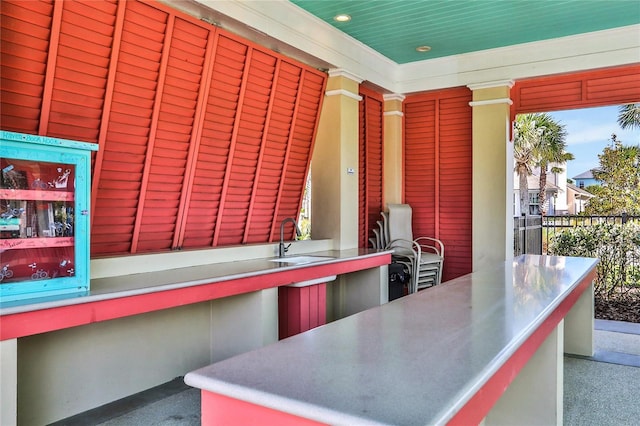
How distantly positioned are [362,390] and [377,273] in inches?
152

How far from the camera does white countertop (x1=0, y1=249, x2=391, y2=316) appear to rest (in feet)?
7.42

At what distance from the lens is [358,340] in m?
Result: 1.66

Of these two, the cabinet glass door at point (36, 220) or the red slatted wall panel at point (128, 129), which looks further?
the red slatted wall panel at point (128, 129)

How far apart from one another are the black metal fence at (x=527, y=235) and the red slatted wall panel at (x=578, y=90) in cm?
177

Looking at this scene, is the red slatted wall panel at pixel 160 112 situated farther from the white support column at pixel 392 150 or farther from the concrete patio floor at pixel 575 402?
the white support column at pixel 392 150

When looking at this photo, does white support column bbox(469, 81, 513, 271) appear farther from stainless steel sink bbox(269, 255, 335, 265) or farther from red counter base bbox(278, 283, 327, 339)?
red counter base bbox(278, 283, 327, 339)

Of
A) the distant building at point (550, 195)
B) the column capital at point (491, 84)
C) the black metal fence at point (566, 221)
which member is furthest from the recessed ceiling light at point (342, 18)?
the distant building at point (550, 195)

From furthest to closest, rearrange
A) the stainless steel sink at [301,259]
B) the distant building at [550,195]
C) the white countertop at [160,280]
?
the distant building at [550,195], the stainless steel sink at [301,259], the white countertop at [160,280]

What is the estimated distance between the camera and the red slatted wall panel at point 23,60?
97.5 inches

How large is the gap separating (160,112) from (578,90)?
185 inches

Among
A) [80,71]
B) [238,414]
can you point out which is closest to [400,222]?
[80,71]

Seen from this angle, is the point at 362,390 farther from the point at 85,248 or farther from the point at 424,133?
the point at 424,133

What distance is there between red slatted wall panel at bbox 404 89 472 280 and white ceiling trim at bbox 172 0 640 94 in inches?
13.5

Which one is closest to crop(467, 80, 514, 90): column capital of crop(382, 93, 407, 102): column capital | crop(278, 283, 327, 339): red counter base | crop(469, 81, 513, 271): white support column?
crop(469, 81, 513, 271): white support column
